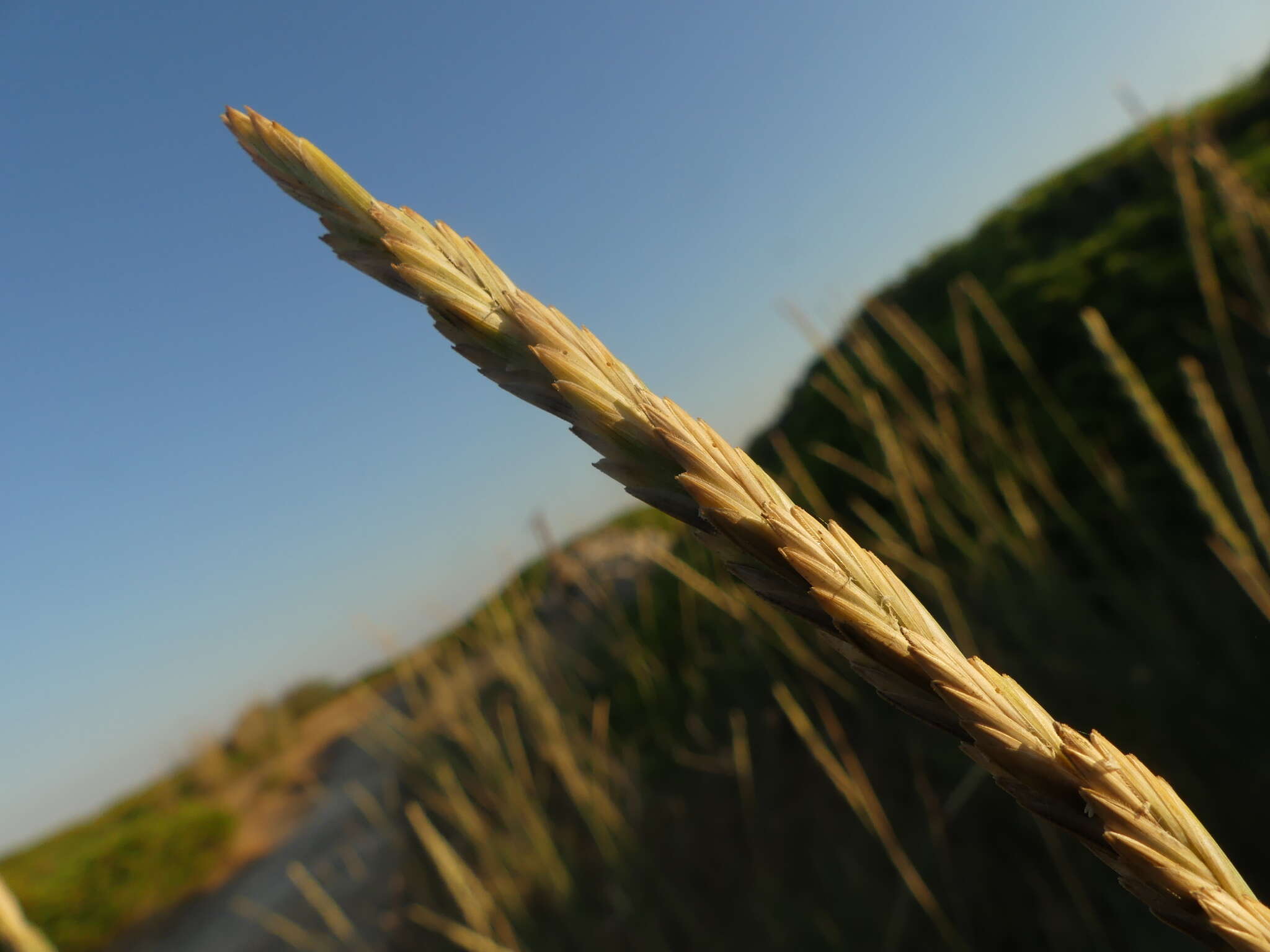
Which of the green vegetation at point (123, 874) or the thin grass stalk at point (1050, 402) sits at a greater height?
the green vegetation at point (123, 874)

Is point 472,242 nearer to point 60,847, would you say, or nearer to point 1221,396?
Result: point 1221,396

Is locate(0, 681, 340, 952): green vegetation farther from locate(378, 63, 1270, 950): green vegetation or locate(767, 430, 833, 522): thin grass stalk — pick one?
locate(767, 430, 833, 522): thin grass stalk

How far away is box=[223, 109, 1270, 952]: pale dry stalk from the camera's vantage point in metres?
0.26

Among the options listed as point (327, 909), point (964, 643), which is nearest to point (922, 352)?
point (964, 643)

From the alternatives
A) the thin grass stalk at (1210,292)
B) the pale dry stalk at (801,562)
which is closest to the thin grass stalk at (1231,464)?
the thin grass stalk at (1210,292)

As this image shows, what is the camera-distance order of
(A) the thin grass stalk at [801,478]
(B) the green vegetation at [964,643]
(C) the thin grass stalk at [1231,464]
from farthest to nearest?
(A) the thin grass stalk at [801,478] → (B) the green vegetation at [964,643] → (C) the thin grass stalk at [1231,464]

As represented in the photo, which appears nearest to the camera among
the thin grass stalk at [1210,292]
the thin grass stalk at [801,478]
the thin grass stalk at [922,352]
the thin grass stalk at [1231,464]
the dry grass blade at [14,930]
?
the dry grass blade at [14,930]

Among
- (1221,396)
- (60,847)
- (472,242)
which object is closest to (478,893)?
(472,242)

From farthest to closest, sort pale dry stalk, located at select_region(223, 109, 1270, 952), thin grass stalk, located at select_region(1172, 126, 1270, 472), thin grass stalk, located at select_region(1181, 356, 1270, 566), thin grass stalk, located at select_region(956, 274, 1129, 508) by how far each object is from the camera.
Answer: thin grass stalk, located at select_region(956, 274, 1129, 508) < thin grass stalk, located at select_region(1172, 126, 1270, 472) < thin grass stalk, located at select_region(1181, 356, 1270, 566) < pale dry stalk, located at select_region(223, 109, 1270, 952)

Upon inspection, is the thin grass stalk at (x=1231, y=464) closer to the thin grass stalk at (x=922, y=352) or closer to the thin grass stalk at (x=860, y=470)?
the thin grass stalk at (x=922, y=352)

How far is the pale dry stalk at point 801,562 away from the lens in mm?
259

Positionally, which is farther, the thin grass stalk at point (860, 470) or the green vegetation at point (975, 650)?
the thin grass stalk at point (860, 470)

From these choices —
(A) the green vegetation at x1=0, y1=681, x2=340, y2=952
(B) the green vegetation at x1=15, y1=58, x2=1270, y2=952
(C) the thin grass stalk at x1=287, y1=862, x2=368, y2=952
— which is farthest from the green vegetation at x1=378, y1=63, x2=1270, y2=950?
(A) the green vegetation at x1=0, y1=681, x2=340, y2=952

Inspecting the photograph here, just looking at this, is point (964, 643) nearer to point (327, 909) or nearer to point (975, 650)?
point (975, 650)
